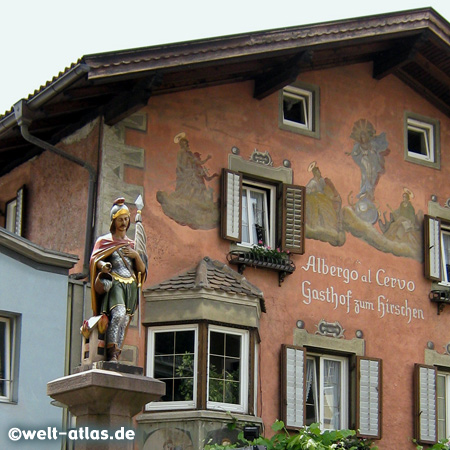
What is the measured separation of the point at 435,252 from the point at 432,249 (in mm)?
92

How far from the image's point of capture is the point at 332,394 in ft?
66.3

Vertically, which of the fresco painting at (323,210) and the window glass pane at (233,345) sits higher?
the fresco painting at (323,210)

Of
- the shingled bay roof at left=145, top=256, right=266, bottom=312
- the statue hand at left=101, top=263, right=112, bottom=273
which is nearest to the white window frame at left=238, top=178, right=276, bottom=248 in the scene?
the shingled bay roof at left=145, top=256, right=266, bottom=312

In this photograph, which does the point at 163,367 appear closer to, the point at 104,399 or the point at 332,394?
the point at 332,394

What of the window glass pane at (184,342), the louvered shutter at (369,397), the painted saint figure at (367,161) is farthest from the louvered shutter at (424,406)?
the window glass pane at (184,342)

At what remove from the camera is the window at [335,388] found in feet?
64.4

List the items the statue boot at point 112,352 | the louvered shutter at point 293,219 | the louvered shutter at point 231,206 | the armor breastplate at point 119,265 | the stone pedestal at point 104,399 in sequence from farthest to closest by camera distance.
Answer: the louvered shutter at point 293,219, the louvered shutter at point 231,206, the armor breastplate at point 119,265, the statue boot at point 112,352, the stone pedestal at point 104,399

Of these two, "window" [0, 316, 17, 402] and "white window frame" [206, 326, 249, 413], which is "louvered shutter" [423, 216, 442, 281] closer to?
"white window frame" [206, 326, 249, 413]

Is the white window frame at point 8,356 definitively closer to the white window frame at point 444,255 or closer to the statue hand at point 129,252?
the statue hand at point 129,252

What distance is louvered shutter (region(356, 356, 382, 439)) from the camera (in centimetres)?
2002

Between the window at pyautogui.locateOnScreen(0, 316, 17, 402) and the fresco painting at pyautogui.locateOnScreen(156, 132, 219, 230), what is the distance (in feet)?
10.00

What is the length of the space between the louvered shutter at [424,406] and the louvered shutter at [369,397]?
83cm

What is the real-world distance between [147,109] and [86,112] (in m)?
0.92

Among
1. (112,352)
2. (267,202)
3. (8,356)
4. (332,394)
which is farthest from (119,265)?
(332,394)
